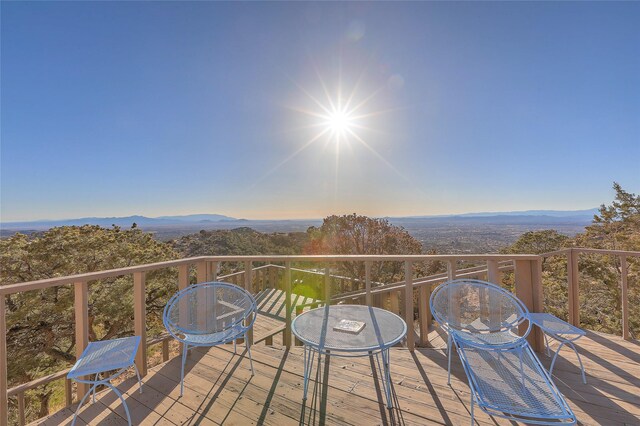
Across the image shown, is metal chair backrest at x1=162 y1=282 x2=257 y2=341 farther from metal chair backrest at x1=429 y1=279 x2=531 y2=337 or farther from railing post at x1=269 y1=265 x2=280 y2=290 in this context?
railing post at x1=269 y1=265 x2=280 y2=290

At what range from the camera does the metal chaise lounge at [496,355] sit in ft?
4.17

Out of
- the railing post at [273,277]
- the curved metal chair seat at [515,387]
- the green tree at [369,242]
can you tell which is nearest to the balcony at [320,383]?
the curved metal chair seat at [515,387]

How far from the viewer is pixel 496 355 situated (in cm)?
179

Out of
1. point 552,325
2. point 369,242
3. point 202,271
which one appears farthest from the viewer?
point 369,242

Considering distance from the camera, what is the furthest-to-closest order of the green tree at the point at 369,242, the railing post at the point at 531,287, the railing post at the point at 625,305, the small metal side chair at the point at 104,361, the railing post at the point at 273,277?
1. the green tree at the point at 369,242
2. the railing post at the point at 273,277
3. the railing post at the point at 625,305
4. the railing post at the point at 531,287
5. the small metal side chair at the point at 104,361

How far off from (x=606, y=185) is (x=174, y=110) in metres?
13.9

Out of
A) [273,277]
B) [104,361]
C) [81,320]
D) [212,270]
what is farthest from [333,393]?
[273,277]

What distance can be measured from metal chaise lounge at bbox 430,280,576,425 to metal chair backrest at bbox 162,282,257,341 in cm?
174

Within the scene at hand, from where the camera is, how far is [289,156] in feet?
33.6

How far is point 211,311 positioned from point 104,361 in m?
0.86

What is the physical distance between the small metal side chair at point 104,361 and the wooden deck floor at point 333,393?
0.87 feet

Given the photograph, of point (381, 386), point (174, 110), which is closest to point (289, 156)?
point (174, 110)

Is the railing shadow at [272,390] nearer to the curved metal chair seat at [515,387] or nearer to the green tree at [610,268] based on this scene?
the curved metal chair seat at [515,387]

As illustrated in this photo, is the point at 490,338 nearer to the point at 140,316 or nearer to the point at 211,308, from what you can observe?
the point at 211,308
